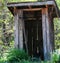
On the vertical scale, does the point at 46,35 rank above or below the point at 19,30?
below

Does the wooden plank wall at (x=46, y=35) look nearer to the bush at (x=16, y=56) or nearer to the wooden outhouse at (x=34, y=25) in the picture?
the wooden outhouse at (x=34, y=25)

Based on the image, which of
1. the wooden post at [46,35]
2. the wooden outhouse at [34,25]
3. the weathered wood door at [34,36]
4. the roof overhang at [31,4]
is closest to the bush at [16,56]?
the wooden outhouse at [34,25]

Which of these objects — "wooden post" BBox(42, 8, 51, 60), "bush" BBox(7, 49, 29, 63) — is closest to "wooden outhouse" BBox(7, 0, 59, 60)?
"wooden post" BBox(42, 8, 51, 60)

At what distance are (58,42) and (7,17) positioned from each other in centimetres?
622

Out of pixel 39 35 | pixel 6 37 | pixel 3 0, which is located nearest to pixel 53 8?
pixel 39 35

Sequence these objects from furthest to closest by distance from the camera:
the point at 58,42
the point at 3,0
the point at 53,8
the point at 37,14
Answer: the point at 58,42, the point at 3,0, the point at 37,14, the point at 53,8

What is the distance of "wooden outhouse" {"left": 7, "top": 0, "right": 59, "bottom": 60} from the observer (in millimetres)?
12922

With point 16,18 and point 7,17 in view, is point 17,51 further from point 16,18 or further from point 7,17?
point 7,17

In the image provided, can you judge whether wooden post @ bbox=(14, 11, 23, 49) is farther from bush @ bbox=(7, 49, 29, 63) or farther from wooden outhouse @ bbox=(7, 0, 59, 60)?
bush @ bbox=(7, 49, 29, 63)

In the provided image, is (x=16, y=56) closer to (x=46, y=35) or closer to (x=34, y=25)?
(x=46, y=35)

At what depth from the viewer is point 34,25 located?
1559 cm

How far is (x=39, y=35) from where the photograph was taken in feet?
51.1

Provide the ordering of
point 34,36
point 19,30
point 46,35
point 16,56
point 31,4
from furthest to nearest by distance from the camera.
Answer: point 34,36 → point 19,30 → point 46,35 → point 31,4 → point 16,56

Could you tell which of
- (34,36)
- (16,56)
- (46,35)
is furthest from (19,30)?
(34,36)
